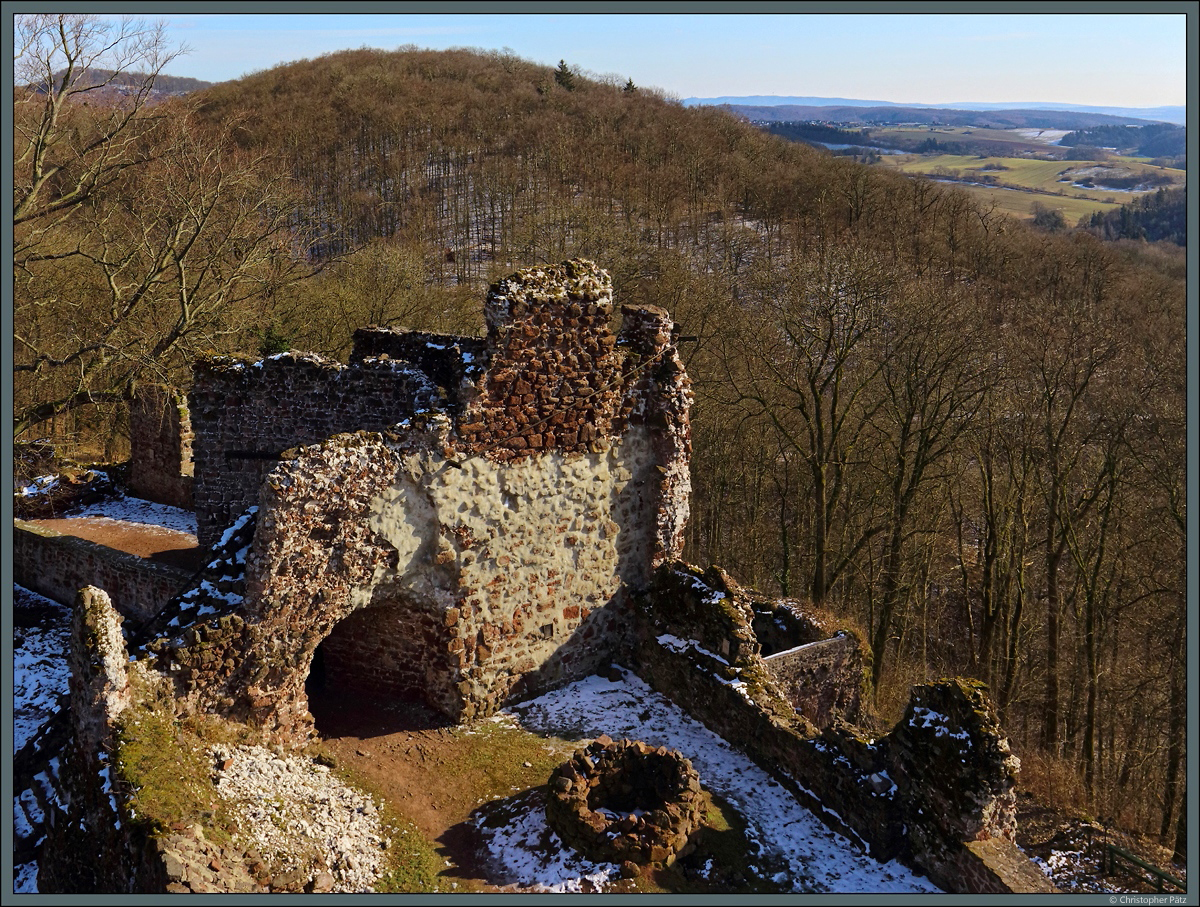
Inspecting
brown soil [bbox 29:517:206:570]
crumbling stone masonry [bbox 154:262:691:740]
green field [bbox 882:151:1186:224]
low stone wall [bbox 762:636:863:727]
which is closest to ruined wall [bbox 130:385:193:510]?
brown soil [bbox 29:517:206:570]

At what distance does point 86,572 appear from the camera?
50.9 ft

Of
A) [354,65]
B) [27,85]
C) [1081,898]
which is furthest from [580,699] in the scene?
[354,65]

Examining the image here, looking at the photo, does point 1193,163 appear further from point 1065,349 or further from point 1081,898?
point 1065,349

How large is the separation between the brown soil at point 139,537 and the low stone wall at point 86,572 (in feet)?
1.10

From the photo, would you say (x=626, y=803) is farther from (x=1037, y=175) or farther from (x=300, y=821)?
(x=1037, y=175)

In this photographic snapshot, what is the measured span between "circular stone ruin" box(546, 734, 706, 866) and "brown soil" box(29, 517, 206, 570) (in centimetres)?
813

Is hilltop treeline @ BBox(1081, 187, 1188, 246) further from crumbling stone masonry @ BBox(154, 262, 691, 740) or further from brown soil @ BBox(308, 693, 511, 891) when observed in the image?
brown soil @ BBox(308, 693, 511, 891)

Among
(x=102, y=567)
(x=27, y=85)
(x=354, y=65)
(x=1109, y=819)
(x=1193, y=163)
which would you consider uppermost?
(x=354, y=65)

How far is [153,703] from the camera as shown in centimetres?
860

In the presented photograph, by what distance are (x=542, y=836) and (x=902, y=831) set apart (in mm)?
3426

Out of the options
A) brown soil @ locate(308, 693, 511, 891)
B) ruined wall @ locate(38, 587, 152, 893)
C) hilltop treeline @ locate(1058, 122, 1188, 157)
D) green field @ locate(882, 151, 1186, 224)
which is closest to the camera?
ruined wall @ locate(38, 587, 152, 893)

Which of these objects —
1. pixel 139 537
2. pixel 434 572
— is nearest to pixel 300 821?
pixel 434 572

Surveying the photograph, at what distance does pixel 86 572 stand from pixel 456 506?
8.68 metres

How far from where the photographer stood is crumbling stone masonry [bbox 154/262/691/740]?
9352 mm
